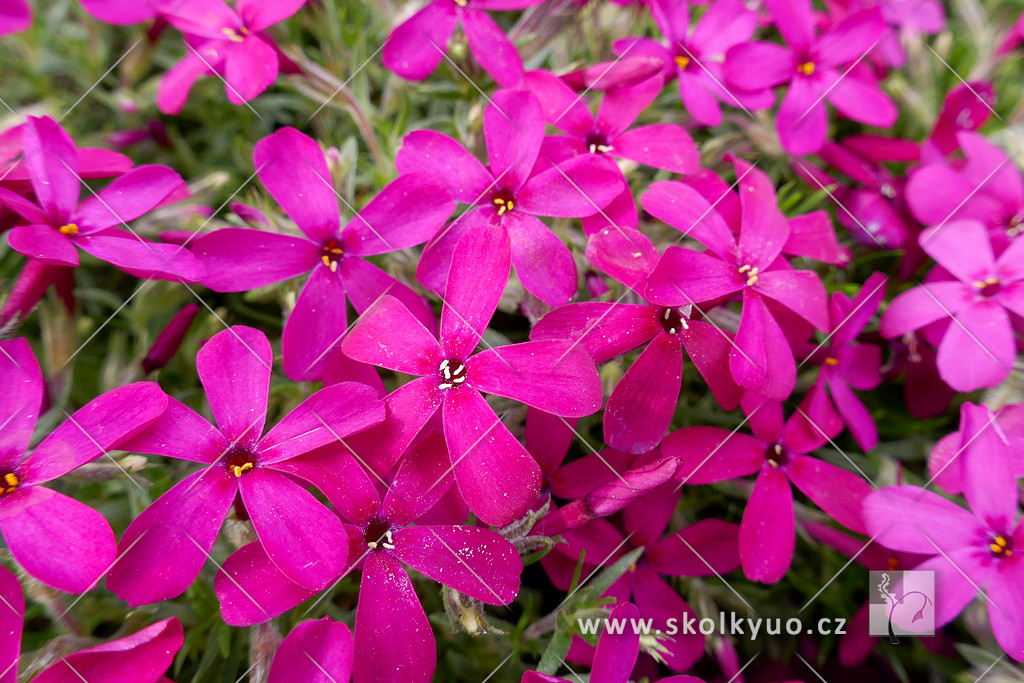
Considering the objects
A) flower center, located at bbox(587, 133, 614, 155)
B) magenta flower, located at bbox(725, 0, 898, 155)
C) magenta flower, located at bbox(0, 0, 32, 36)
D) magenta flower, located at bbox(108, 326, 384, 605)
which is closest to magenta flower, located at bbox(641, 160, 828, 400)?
flower center, located at bbox(587, 133, 614, 155)

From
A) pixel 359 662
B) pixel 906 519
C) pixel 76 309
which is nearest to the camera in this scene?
pixel 359 662

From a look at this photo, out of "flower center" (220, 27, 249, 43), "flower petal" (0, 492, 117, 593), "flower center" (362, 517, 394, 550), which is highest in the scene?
"flower center" (220, 27, 249, 43)

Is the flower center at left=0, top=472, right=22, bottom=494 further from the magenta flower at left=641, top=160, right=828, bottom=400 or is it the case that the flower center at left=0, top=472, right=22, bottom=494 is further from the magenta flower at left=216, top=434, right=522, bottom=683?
the magenta flower at left=641, top=160, right=828, bottom=400

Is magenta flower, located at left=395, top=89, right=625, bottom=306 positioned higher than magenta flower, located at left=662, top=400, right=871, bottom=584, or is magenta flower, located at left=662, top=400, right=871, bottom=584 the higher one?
magenta flower, located at left=395, top=89, right=625, bottom=306

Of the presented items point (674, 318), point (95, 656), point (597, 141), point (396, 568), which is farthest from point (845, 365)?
point (95, 656)

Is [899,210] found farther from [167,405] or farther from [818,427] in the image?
[167,405]

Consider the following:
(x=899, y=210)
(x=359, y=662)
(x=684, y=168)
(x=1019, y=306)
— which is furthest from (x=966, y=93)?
(x=359, y=662)

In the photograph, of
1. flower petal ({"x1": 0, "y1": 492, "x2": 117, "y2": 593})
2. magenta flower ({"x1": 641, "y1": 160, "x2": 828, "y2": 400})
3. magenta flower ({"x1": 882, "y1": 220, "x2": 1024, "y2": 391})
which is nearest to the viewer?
flower petal ({"x1": 0, "y1": 492, "x2": 117, "y2": 593})
